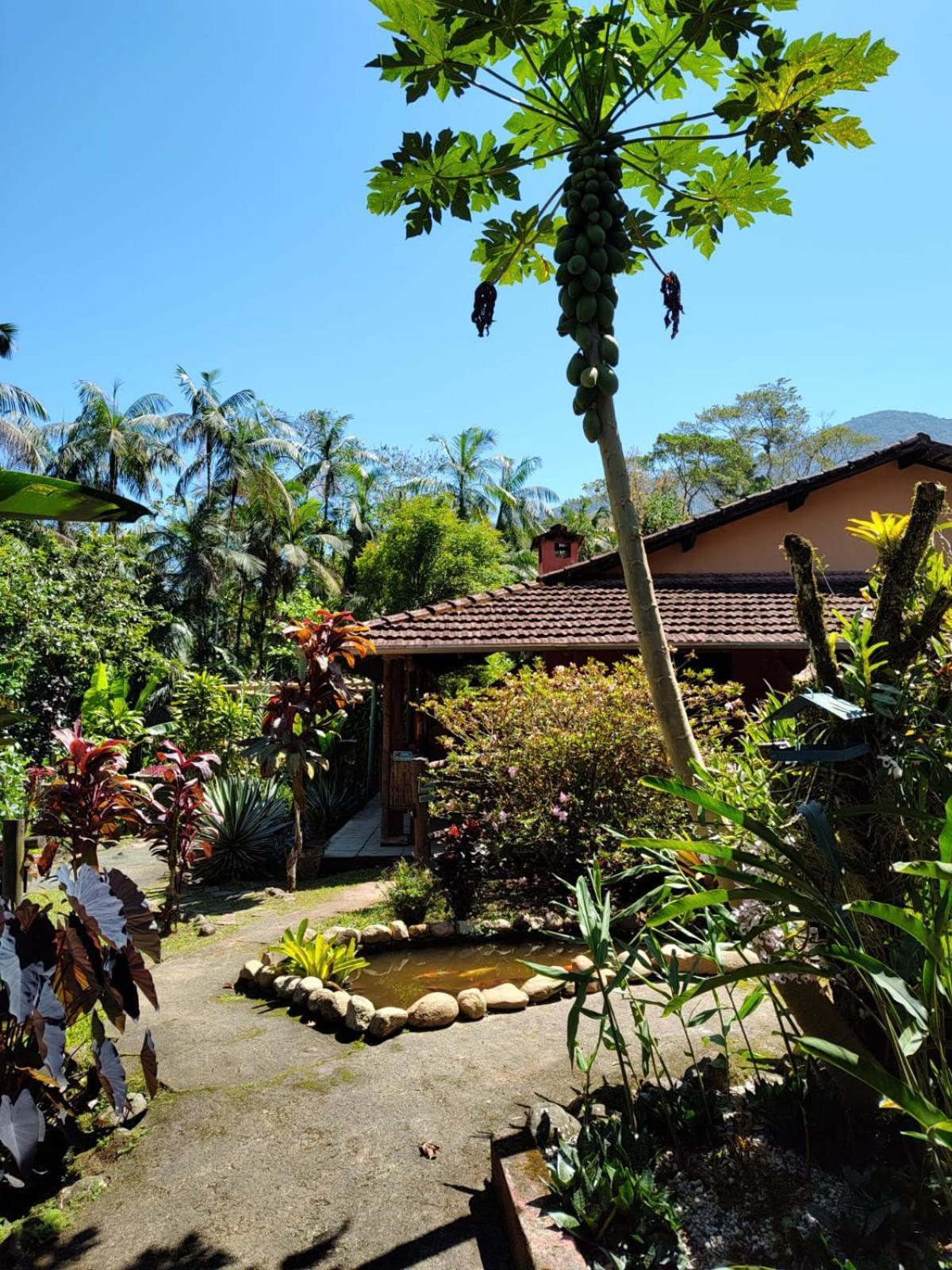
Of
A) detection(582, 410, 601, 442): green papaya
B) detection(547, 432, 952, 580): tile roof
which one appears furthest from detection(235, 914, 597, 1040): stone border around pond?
detection(547, 432, 952, 580): tile roof

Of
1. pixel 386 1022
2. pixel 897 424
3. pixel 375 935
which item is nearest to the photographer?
pixel 386 1022

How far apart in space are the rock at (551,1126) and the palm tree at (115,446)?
30.3 metres

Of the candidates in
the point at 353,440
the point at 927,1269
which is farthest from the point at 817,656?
the point at 353,440

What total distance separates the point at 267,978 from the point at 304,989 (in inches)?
18.6

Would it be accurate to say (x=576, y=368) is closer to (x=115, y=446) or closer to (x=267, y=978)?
(x=267, y=978)

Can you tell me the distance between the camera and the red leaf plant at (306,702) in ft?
25.9

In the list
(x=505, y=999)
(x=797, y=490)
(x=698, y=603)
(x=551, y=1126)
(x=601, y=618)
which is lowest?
(x=505, y=999)

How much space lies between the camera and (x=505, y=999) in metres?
4.29

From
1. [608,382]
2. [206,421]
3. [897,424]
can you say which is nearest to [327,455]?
[206,421]

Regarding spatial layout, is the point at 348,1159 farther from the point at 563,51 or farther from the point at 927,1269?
the point at 563,51

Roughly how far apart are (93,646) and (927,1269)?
14.5 metres

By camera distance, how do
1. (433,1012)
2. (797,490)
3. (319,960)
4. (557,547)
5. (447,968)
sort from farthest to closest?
(557,547) → (797,490) → (447,968) → (319,960) → (433,1012)

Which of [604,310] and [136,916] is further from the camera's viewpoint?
[136,916]

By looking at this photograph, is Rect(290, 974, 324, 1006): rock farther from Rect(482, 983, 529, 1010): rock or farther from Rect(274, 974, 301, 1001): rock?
Rect(482, 983, 529, 1010): rock
